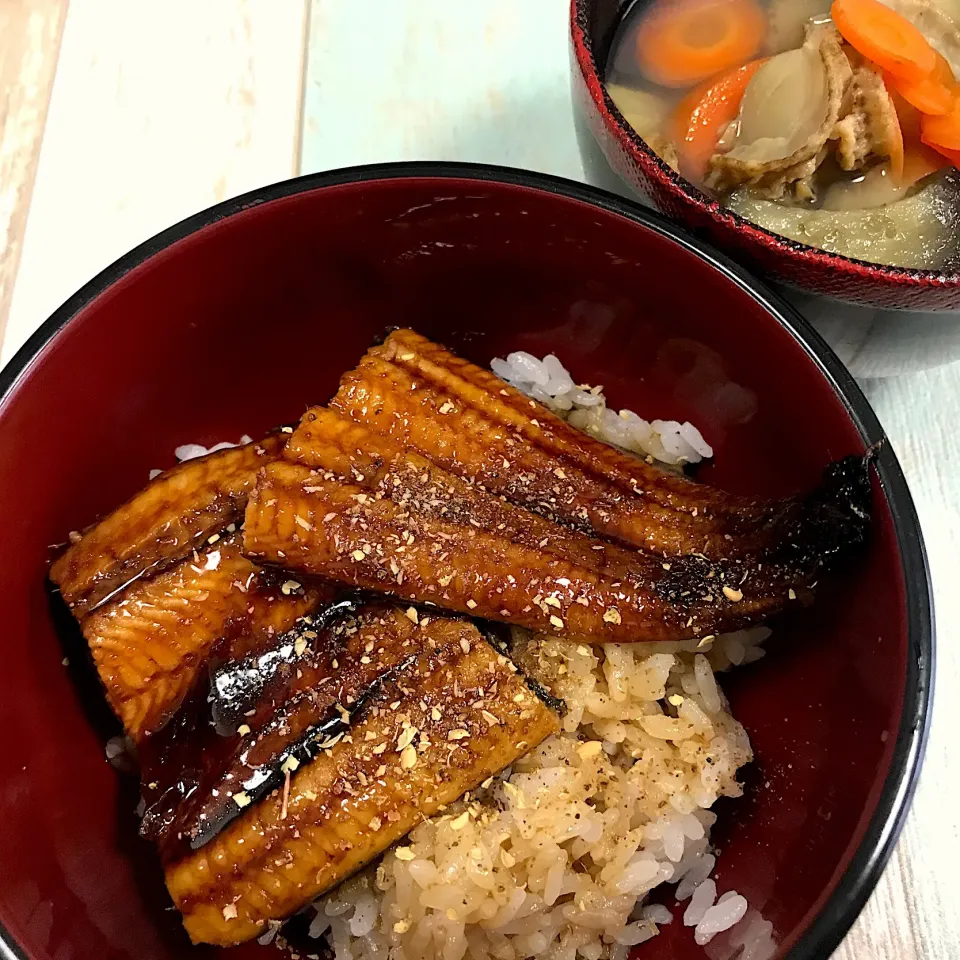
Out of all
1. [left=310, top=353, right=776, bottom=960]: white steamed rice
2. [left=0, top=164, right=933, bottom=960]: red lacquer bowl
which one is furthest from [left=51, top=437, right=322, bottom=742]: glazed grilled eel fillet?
[left=310, top=353, right=776, bottom=960]: white steamed rice

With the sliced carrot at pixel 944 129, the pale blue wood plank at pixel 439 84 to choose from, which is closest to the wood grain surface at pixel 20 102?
the pale blue wood plank at pixel 439 84

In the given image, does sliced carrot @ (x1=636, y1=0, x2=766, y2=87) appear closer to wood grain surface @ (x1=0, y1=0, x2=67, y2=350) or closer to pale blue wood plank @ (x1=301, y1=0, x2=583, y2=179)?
pale blue wood plank @ (x1=301, y1=0, x2=583, y2=179)

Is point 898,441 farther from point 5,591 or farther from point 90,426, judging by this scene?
point 5,591

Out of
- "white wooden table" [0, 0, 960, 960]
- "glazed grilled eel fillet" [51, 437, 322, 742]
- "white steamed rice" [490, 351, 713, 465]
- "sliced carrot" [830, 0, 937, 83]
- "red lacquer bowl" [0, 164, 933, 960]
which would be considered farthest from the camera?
"white wooden table" [0, 0, 960, 960]

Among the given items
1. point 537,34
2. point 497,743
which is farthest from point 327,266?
point 537,34

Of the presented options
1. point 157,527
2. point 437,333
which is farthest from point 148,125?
point 157,527

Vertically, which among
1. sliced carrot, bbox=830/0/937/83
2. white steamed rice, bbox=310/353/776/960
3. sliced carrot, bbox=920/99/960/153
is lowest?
white steamed rice, bbox=310/353/776/960

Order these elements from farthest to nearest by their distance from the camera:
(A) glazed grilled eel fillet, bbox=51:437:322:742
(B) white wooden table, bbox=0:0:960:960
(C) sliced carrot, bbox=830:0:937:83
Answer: (B) white wooden table, bbox=0:0:960:960, (C) sliced carrot, bbox=830:0:937:83, (A) glazed grilled eel fillet, bbox=51:437:322:742
